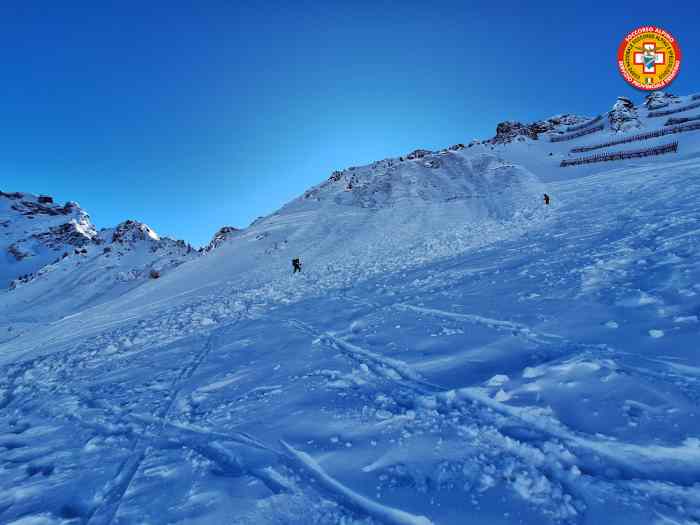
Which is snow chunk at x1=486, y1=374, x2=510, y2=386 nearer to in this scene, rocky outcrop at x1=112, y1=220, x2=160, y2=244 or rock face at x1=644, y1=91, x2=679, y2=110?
rock face at x1=644, y1=91, x2=679, y2=110

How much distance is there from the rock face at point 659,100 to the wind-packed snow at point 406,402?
2457 inches

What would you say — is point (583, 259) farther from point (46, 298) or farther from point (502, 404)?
point (46, 298)

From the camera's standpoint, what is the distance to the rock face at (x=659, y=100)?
184 ft

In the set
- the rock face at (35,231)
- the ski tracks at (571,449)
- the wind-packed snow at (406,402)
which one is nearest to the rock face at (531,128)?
the wind-packed snow at (406,402)

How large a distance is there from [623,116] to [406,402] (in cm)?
6538

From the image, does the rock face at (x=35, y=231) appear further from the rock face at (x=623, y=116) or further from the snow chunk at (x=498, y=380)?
the rock face at (x=623, y=116)

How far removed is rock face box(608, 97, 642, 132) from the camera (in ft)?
160

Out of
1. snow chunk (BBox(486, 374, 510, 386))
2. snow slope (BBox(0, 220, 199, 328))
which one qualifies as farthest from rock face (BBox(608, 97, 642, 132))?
snow slope (BBox(0, 220, 199, 328))

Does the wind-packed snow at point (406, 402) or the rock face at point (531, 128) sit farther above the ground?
the rock face at point (531, 128)

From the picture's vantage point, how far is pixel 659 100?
2297 inches

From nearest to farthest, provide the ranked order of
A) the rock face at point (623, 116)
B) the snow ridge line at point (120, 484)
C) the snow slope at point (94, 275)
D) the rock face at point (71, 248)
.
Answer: the snow ridge line at point (120, 484) < the snow slope at point (94, 275) < the rock face at point (623, 116) < the rock face at point (71, 248)

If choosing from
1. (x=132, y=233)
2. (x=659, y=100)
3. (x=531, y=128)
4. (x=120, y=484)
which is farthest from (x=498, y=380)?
(x=132, y=233)

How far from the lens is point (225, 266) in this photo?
85.1ft

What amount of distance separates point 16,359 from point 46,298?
1958 inches
